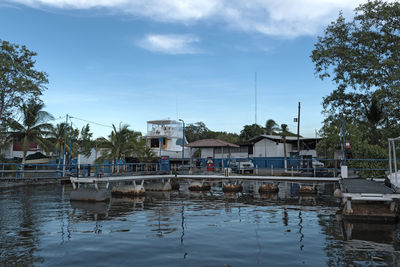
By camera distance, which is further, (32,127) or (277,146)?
(277,146)

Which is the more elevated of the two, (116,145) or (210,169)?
(116,145)

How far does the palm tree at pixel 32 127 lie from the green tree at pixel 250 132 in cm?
4803

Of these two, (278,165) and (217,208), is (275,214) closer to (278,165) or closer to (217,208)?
(217,208)

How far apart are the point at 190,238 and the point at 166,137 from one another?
38168 mm

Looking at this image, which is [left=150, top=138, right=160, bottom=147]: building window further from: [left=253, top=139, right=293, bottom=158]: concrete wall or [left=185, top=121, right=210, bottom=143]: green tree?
[left=185, top=121, right=210, bottom=143]: green tree

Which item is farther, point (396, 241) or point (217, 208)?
point (217, 208)

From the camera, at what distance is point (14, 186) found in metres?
27.1

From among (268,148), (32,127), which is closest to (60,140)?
(32,127)

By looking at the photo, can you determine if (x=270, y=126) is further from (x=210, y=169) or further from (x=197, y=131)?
(x=210, y=169)

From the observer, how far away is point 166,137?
1877 inches

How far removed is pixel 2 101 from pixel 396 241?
33.5m

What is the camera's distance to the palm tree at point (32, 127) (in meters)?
35.4

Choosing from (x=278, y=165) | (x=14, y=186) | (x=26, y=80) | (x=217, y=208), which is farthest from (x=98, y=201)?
(x=278, y=165)

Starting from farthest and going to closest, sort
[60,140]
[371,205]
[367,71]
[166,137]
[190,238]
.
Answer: [166,137] → [60,140] → [367,71] → [371,205] → [190,238]
